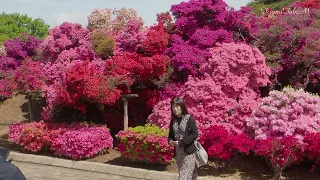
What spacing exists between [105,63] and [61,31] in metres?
3.06

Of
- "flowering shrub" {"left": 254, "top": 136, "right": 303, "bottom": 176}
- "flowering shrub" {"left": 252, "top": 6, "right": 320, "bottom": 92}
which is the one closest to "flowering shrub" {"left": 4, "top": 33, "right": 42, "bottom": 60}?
"flowering shrub" {"left": 252, "top": 6, "right": 320, "bottom": 92}

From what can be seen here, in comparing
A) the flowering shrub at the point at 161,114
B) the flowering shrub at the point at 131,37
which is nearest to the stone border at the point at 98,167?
the flowering shrub at the point at 161,114

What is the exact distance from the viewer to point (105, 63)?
14.2 meters

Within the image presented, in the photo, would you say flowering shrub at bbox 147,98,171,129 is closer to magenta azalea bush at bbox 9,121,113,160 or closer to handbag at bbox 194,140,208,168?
magenta azalea bush at bbox 9,121,113,160

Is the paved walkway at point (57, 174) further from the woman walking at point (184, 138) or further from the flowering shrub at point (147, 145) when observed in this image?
the woman walking at point (184, 138)

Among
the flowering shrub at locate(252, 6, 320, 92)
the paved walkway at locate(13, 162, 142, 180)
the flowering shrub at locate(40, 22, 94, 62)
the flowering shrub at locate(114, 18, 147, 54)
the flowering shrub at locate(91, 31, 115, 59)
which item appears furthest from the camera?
the flowering shrub at locate(40, 22, 94, 62)

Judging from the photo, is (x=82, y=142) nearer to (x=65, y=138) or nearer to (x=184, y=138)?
(x=65, y=138)

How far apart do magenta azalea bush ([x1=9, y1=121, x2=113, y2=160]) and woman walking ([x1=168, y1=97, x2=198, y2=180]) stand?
4898 millimetres

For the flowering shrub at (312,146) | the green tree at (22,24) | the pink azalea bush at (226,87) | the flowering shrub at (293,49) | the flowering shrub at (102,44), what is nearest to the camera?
the flowering shrub at (312,146)

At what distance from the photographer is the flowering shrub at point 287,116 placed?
10148 millimetres

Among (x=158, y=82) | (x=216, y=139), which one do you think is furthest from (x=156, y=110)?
(x=216, y=139)

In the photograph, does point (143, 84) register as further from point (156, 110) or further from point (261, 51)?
point (261, 51)

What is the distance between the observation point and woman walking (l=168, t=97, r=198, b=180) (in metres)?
7.62

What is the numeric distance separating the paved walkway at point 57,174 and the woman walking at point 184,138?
136 inches
